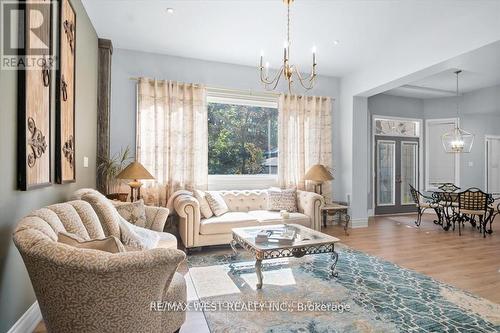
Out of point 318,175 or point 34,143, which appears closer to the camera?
point 34,143

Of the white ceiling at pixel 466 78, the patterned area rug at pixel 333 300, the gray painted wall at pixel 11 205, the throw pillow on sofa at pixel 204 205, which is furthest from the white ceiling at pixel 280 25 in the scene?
the patterned area rug at pixel 333 300

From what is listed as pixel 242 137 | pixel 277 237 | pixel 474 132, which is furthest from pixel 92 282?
pixel 474 132

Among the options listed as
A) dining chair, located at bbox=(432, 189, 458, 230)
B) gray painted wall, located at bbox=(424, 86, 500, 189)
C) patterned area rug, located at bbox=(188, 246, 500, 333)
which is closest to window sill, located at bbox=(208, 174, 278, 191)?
patterned area rug, located at bbox=(188, 246, 500, 333)

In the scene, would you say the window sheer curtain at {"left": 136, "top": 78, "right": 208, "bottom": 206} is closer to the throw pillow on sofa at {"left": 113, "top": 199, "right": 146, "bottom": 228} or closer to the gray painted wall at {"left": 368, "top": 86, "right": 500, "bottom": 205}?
the throw pillow on sofa at {"left": 113, "top": 199, "right": 146, "bottom": 228}

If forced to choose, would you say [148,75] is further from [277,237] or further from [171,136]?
[277,237]

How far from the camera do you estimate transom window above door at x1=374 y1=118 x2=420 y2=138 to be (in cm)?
721

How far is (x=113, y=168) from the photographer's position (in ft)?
13.6

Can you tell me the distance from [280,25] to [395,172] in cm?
536

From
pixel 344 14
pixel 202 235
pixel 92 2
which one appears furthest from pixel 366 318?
pixel 92 2

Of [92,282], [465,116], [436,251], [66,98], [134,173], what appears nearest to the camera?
[92,282]

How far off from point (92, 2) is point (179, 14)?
38.3 inches

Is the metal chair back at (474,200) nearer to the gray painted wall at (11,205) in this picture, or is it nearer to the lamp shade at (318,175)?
the lamp shade at (318,175)

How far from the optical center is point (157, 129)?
451 cm

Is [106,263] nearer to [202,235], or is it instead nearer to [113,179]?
[202,235]
